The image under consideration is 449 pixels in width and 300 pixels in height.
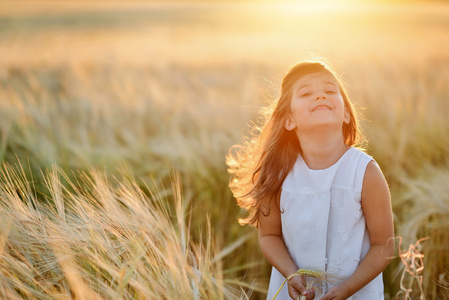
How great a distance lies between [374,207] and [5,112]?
2401 mm

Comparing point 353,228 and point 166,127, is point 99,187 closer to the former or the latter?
point 353,228

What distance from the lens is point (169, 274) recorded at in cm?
100

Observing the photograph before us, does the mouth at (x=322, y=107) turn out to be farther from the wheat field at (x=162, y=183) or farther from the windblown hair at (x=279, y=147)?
the wheat field at (x=162, y=183)

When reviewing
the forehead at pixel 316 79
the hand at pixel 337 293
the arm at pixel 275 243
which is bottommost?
the hand at pixel 337 293

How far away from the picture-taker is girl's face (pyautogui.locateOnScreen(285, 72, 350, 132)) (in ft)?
4.29

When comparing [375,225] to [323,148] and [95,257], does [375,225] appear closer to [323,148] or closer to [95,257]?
[323,148]

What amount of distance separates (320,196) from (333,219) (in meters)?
0.07

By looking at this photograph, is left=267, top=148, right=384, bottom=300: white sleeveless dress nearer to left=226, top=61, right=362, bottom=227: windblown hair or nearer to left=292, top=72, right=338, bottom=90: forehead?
left=226, top=61, right=362, bottom=227: windblown hair

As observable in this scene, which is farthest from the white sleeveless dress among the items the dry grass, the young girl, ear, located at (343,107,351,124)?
the dry grass

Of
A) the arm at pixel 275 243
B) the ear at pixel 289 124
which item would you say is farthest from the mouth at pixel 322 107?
the arm at pixel 275 243

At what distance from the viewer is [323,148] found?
1365 millimetres

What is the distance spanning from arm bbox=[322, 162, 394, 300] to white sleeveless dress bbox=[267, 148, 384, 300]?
22mm

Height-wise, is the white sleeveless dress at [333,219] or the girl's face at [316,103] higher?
the girl's face at [316,103]

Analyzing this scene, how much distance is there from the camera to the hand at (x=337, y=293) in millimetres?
1211
